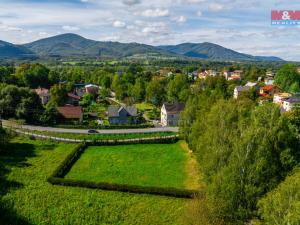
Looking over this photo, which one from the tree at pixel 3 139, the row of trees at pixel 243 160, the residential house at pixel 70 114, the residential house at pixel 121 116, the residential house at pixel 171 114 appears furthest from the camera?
the residential house at pixel 121 116

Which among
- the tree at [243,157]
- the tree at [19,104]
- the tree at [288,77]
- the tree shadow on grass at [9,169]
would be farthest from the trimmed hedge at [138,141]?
the tree at [288,77]

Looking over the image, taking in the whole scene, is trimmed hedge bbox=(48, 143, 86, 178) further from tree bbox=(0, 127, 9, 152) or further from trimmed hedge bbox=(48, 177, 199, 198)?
tree bbox=(0, 127, 9, 152)

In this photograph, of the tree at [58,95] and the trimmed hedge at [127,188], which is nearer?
the trimmed hedge at [127,188]

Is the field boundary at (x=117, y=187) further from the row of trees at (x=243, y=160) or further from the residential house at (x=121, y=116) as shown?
the residential house at (x=121, y=116)

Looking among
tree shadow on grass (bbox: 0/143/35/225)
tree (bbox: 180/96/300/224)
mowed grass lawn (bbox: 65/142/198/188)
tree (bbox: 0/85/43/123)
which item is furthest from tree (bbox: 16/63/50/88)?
tree (bbox: 180/96/300/224)

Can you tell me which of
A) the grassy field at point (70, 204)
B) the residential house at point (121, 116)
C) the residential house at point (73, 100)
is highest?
the residential house at point (73, 100)

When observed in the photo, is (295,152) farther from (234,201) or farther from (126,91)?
(126,91)

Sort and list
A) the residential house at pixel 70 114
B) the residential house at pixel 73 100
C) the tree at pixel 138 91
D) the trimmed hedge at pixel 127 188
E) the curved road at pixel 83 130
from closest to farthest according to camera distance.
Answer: the trimmed hedge at pixel 127 188
the curved road at pixel 83 130
the residential house at pixel 70 114
the residential house at pixel 73 100
the tree at pixel 138 91

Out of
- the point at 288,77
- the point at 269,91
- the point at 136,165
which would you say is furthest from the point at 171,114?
the point at 288,77

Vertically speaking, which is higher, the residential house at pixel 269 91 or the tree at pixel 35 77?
the tree at pixel 35 77
